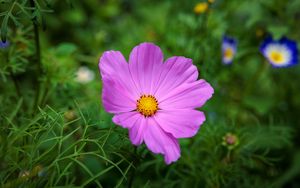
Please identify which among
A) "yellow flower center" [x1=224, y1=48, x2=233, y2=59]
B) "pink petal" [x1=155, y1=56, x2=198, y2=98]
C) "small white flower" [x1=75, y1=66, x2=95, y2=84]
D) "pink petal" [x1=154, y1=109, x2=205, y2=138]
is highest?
"pink petal" [x1=155, y1=56, x2=198, y2=98]

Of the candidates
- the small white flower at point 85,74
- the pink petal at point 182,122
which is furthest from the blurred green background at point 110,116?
the pink petal at point 182,122

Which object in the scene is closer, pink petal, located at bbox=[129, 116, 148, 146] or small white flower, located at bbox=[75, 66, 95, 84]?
pink petal, located at bbox=[129, 116, 148, 146]

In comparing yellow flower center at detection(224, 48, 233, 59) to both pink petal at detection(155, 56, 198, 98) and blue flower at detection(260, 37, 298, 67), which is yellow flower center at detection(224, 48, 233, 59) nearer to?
blue flower at detection(260, 37, 298, 67)

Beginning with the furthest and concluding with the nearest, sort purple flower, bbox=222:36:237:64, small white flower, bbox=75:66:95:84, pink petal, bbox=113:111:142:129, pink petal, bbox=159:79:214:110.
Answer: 1. small white flower, bbox=75:66:95:84
2. purple flower, bbox=222:36:237:64
3. pink petal, bbox=159:79:214:110
4. pink petal, bbox=113:111:142:129

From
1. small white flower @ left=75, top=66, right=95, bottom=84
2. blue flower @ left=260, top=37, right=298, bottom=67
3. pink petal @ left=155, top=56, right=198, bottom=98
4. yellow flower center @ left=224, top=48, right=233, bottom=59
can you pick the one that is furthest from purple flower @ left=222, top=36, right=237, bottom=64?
pink petal @ left=155, top=56, right=198, bottom=98

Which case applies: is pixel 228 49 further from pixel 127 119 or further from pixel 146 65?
pixel 127 119

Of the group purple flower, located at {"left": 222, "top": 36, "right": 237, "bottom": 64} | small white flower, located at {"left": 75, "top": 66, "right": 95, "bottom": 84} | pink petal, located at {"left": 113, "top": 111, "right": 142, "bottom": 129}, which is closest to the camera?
pink petal, located at {"left": 113, "top": 111, "right": 142, "bottom": 129}

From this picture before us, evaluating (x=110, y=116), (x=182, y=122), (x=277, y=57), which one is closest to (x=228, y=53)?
(x=277, y=57)

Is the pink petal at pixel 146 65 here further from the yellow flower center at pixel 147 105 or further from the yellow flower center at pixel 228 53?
the yellow flower center at pixel 228 53
